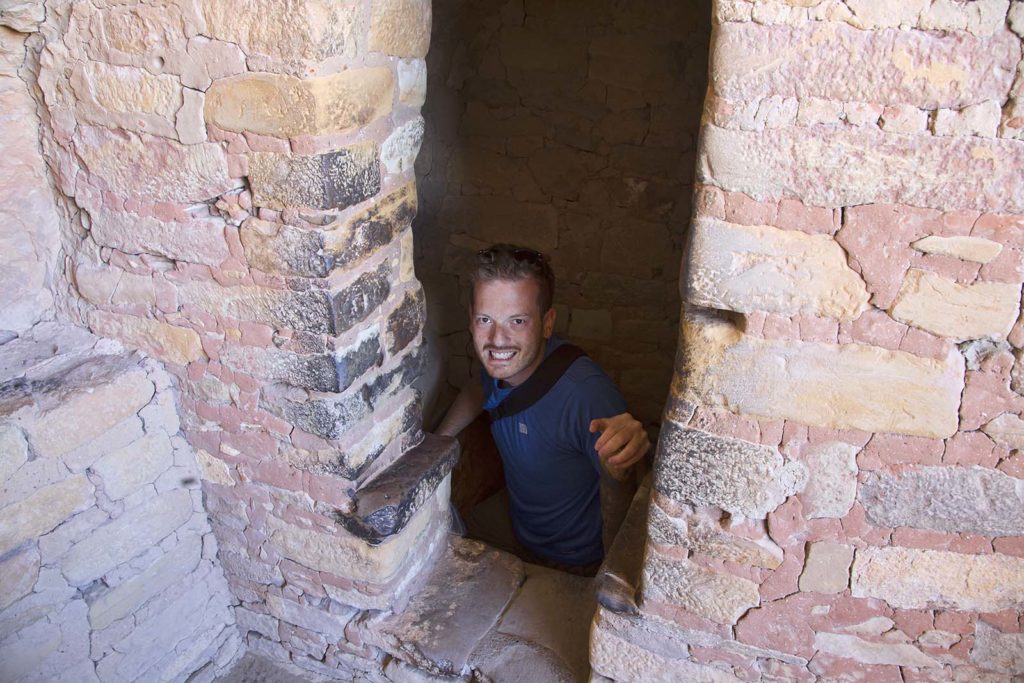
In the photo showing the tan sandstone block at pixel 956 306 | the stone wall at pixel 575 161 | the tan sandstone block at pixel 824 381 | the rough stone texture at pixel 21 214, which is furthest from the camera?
the stone wall at pixel 575 161

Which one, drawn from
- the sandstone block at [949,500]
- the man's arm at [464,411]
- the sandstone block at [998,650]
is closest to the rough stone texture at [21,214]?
the man's arm at [464,411]

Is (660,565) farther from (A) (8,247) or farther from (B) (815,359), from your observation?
(A) (8,247)

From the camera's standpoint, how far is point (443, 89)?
12.2ft

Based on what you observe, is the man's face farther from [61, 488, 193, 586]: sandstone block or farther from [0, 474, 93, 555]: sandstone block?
[0, 474, 93, 555]: sandstone block

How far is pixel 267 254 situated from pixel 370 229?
0.29 meters

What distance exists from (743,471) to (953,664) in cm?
75

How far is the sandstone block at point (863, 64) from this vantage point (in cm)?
138

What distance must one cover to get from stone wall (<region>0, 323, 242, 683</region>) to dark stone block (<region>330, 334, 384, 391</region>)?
66cm

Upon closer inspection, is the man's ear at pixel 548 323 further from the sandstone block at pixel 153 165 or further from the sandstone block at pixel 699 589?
the sandstone block at pixel 153 165

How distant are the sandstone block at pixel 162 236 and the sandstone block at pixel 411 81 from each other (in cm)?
63

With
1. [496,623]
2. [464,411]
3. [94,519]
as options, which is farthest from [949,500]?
[94,519]

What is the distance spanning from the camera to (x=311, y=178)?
1916mm

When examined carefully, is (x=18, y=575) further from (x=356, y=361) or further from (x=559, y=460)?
(x=559, y=460)

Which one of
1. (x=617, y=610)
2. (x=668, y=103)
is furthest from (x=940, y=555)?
(x=668, y=103)
